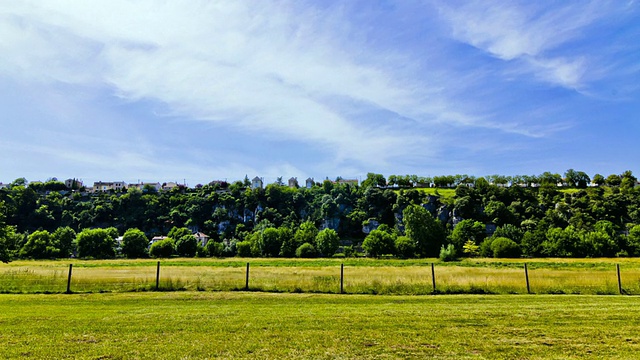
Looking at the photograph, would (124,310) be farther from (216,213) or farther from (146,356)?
(216,213)

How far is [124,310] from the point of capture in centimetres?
1360

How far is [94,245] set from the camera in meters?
92.7

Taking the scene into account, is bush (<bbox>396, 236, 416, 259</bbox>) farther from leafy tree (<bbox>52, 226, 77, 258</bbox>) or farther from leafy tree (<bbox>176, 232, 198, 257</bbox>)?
leafy tree (<bbox>52, 226, 77, 258</bbox>)

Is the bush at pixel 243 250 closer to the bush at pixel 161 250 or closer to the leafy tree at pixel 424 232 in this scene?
the bush at pixel 161 250

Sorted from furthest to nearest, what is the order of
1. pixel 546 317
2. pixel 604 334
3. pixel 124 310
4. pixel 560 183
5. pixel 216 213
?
1. pixel 560 183
2. pixel 216 213
3. pixel 124 310
4. pixel 546 317
5. pixel 604 334

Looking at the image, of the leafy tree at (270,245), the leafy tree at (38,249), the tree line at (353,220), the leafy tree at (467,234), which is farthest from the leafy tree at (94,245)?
the leafy tree at (467,234)

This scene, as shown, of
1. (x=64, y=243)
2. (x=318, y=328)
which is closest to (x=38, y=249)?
(x=64, y=243)

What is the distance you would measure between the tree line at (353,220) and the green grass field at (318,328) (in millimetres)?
67813

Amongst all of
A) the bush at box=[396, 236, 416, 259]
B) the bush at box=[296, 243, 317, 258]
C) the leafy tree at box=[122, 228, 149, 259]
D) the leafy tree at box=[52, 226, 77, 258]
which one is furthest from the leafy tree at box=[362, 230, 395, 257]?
the leafy tree at box=[52, 226, 77, 258]

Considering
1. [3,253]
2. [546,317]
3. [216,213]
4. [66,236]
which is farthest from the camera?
[216,213]

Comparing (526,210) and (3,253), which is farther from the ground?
(526,210)

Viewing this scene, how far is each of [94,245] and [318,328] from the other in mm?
102396

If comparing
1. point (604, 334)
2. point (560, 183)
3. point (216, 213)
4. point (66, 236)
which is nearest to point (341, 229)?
point (216, 213)

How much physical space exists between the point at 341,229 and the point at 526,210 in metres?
75.6
